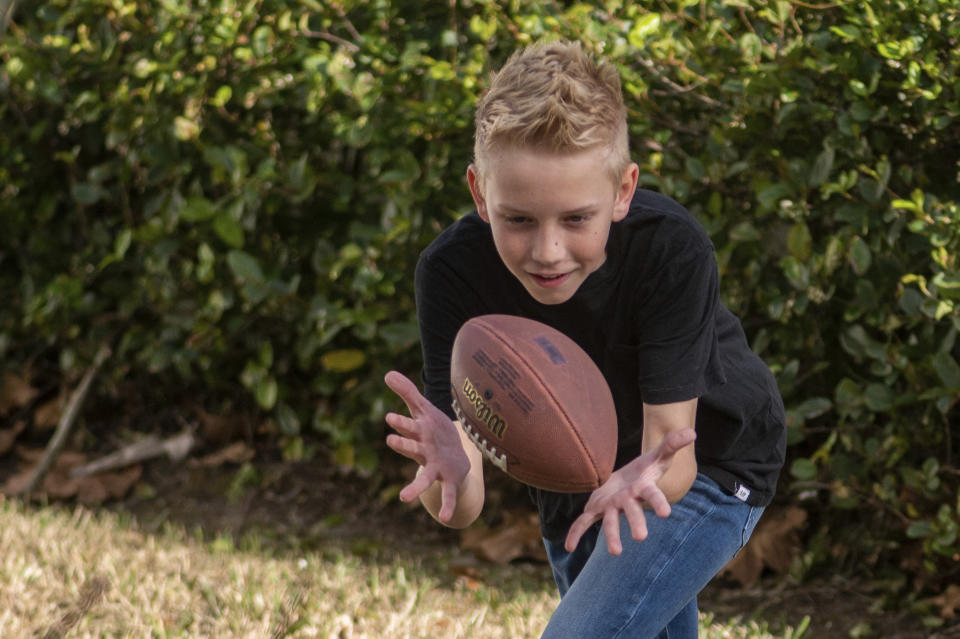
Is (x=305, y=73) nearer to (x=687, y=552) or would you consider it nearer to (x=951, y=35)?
(x=951, y=35)

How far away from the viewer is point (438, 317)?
2.44m

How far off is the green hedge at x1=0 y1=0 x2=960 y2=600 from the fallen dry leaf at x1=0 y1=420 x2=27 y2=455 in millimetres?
466

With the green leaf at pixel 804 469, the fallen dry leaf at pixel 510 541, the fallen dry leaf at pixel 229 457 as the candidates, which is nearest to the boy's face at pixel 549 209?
the green leaf at pixel 804 469

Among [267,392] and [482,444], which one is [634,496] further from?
[267,392]

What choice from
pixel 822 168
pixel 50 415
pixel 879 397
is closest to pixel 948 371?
pixel 879 397

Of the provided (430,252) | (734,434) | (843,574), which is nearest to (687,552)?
(734,434)

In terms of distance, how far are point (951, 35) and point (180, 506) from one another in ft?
12.9

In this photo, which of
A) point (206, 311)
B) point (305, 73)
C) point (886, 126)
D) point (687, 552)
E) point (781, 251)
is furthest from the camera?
point (206, 311)

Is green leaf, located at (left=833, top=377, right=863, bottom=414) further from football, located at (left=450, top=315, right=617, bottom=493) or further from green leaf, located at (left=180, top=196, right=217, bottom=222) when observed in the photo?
green leaf, located at (left=180, top=196, right=217, bottom=222)

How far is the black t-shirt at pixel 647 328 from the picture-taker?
2.20 metres

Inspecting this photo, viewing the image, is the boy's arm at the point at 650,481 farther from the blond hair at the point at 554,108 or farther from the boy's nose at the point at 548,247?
the blond hair at the point at 554,108

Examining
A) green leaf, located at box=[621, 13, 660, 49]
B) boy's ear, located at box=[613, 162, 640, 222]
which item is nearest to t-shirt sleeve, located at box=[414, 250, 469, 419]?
boy's ear, located at box=[613, 162, 640, 222]

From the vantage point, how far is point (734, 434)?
2.44 meters

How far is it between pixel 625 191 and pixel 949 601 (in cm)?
242
